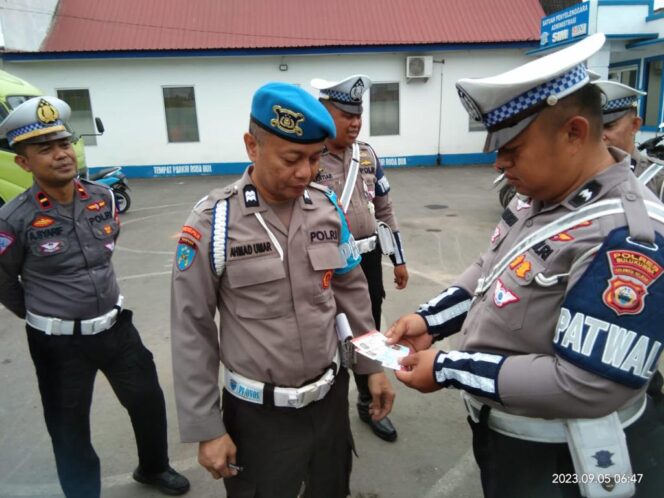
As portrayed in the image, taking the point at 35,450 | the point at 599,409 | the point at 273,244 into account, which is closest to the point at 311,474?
the point at 273,244

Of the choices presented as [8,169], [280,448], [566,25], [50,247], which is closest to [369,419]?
[280,448]

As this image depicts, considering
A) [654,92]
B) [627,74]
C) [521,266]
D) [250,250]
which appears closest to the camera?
[521,266]

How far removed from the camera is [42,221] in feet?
7.77

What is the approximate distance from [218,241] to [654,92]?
15.1 meters

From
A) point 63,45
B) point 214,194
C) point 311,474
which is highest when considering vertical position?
point 63,45

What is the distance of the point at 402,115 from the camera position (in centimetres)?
1513

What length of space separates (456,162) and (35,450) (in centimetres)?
1448

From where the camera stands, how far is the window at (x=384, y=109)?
1505 centimetres

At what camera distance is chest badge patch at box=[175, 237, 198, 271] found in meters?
1.67

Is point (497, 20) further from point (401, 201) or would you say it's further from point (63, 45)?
point (63, 45)

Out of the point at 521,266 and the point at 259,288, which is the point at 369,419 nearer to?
the point at 259,288

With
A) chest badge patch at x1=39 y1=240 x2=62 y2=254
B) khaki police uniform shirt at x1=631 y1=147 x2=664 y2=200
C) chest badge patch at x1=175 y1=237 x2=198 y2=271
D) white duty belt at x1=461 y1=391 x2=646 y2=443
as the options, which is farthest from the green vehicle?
white duty belt at x1=461 y1=391 x2=646 y2=443

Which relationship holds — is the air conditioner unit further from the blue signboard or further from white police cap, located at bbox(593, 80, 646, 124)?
white police cap, located at bbox(593, 80, 646, 124)

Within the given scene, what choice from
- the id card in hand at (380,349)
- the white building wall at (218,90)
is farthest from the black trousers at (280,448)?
the white building wall at (218,90)
